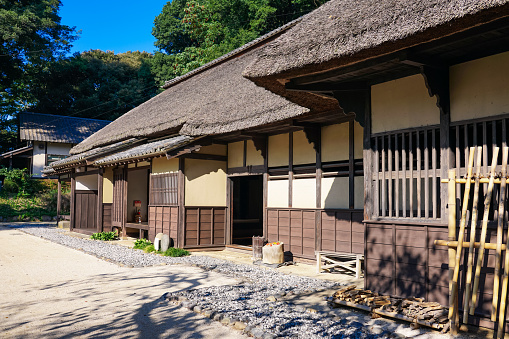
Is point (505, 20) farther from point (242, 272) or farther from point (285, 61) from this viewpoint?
point (242, 272)

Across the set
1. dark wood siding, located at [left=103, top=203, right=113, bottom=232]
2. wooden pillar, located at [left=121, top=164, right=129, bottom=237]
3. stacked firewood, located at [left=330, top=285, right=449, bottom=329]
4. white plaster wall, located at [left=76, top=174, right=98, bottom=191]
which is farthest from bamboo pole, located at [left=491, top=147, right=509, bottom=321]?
white plaster wall, located at [left=76, top=174, right=98, bottom=191]

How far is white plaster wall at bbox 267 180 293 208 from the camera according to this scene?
934cm

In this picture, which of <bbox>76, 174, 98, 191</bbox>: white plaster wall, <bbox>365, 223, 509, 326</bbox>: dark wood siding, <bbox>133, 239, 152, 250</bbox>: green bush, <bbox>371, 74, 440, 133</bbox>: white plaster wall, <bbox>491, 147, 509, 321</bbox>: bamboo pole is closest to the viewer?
<bbox>491, 147, 509, 321</bbox>: bamboo pole

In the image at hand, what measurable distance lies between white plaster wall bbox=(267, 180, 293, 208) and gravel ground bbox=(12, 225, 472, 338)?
5.78ft

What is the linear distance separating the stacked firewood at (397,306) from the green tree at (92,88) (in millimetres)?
32185

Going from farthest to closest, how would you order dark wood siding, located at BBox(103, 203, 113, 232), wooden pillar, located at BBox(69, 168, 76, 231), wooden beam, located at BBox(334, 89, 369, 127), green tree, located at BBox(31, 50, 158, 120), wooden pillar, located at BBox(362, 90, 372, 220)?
1. green tree, located at BBox(31, 50, 158, 120)
2. wooden pillar, located at BBox(69, 168, 76, 231)
3. dark wood siding, located at BBox(103, 203, 113, 232)
4. wooden beam, located at BBox(334, 89, 369, 127)
5. wooden pillar, located at BBox(362, 90, 372, 220)

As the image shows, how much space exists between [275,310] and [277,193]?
4.64 meters

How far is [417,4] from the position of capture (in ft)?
14.1

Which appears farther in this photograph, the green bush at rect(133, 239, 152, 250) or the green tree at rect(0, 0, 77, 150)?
the green tree at rect(0, 0, 77, 150)

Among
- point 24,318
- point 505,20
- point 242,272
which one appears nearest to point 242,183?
point 242,272

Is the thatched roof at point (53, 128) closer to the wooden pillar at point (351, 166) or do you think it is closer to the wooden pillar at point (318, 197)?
the wooden pillar at point (318, 197)

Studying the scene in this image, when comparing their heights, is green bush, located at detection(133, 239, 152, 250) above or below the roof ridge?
below

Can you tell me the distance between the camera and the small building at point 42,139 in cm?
2761

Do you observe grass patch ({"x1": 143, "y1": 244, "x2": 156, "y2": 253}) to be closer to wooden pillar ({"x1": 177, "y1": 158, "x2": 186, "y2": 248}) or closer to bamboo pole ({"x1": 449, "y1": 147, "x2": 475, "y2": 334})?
wooden pillar ({"x1": 177, "y1": 158, "x2": 186, "y2": 248})
